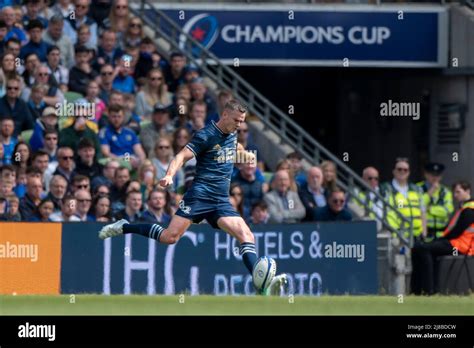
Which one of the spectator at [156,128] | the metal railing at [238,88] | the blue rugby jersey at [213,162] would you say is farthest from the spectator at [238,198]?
the blue rugby jersey at [213,162]

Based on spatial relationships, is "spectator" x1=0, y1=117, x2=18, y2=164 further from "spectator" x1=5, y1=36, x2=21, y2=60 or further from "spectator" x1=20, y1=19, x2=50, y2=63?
"spectator" x1=20, y1=19, x2=50, y2=63

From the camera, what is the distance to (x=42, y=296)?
17688 mm

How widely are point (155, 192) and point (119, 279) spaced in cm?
143

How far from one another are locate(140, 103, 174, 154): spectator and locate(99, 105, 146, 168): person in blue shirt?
38cm

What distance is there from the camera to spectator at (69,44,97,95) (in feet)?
72.8

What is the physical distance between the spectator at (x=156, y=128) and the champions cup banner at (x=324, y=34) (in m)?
3.82

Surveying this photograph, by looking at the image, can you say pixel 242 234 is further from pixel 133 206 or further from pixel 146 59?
pixel 146 59

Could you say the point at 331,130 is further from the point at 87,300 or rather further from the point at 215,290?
the point at 87,300

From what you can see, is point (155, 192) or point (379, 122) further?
point (379, 122)

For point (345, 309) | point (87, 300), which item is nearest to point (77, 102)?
point (87, 300)

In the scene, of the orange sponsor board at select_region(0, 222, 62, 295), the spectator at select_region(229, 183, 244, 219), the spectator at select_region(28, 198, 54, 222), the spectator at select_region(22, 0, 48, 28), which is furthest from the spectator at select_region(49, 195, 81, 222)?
the spectator at select_region(22, 0, 48, 28)

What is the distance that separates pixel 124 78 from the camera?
22.8m

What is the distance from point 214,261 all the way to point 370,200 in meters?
3.95

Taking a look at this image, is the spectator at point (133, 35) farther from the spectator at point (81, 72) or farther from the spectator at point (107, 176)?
the spectator at point (107, 176)
